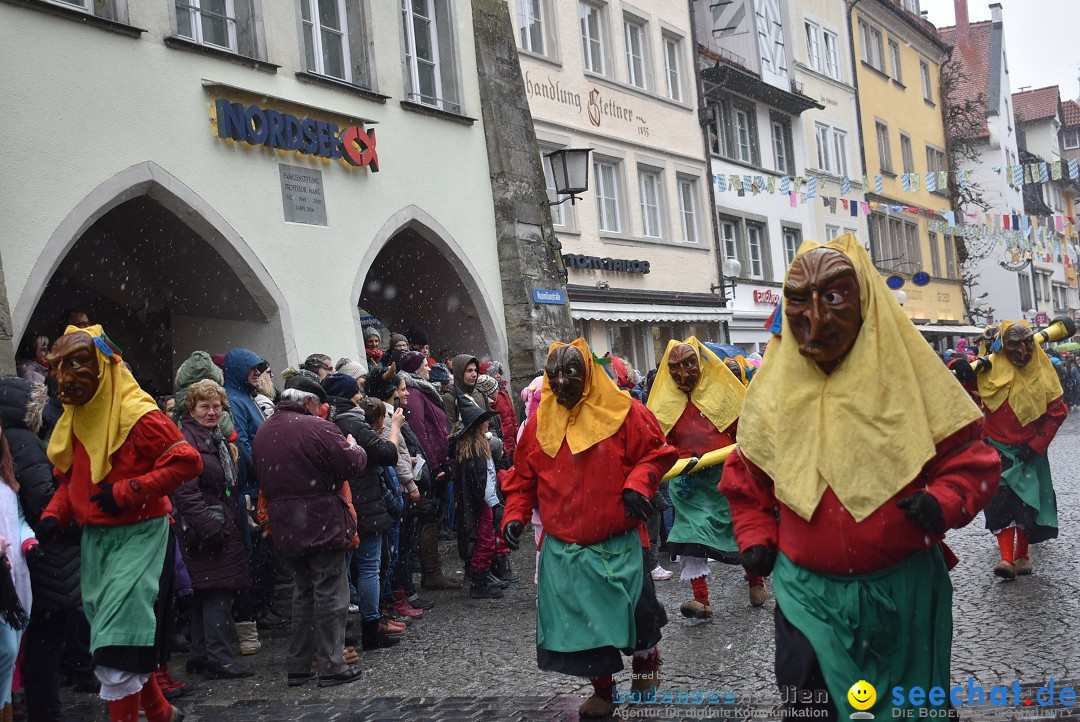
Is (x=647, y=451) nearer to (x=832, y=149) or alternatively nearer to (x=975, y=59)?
(x=832, y=149)

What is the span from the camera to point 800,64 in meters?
30.2

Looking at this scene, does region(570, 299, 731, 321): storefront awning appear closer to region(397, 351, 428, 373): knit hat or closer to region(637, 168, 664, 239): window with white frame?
region(637, 168, 664, 239): window with white frame

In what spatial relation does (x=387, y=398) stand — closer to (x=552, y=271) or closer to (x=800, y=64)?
(x=552, y=271)

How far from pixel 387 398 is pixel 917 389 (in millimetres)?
5469

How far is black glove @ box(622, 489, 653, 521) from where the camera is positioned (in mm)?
5375

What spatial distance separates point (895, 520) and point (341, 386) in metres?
4.44

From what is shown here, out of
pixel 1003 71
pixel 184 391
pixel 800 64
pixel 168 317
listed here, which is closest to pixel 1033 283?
pixel 1003 71

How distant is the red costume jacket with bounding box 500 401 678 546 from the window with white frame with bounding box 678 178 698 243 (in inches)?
702

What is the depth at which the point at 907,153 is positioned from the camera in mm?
37281

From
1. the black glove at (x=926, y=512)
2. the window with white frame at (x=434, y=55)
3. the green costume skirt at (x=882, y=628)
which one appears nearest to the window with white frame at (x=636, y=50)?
the window with white frame at (x=434, y=55)

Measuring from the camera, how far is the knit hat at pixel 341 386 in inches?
293

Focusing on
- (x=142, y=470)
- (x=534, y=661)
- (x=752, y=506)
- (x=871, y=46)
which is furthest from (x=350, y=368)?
(x=871, y=46)

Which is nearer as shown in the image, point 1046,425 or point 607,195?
point 1046,425

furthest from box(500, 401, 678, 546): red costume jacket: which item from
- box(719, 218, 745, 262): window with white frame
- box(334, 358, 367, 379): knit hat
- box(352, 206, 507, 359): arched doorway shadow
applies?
box(719, 218, 745, 262): window with white frame
